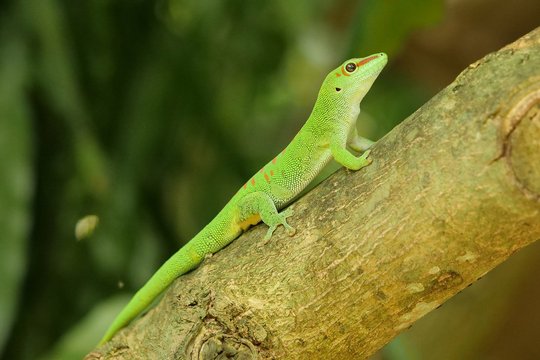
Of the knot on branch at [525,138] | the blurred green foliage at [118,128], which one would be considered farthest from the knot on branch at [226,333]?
the blurred green foliage at [118,128]

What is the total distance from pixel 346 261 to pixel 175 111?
165 cm

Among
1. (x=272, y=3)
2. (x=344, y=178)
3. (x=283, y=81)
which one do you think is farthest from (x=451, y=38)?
(x=344, y=178)

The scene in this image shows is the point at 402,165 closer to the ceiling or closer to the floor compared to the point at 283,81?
closer to the floor

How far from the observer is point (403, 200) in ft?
3.38

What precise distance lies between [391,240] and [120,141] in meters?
1.72

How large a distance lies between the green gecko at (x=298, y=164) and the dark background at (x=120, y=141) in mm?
742

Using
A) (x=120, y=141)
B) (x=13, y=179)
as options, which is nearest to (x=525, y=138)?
(x=13, y=179)

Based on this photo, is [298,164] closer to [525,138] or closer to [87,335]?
[525,138]

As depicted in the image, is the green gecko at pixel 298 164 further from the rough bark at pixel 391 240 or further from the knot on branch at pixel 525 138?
the knot on branch at pixel 525 138

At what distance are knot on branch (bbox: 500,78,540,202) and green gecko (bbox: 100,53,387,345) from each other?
0.54 metres

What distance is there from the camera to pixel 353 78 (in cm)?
148

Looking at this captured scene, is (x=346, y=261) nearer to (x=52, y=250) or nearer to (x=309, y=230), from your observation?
(x=309, y=230)

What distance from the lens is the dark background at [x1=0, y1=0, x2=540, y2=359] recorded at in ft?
7.75

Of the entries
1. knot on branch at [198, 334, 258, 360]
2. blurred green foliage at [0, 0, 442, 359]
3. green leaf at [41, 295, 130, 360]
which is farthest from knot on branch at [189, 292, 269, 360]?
blurred green foliage at [0, 0, 442, 359]
